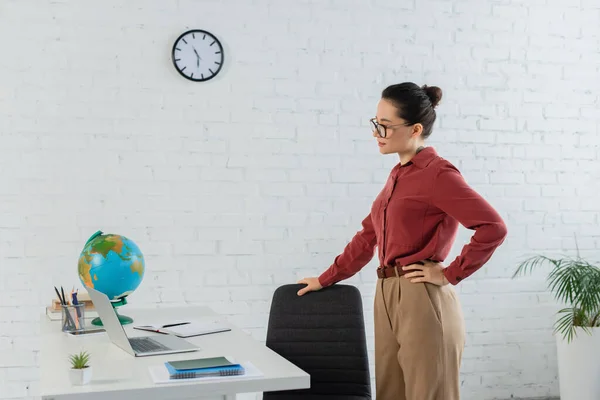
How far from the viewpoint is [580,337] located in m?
4.04

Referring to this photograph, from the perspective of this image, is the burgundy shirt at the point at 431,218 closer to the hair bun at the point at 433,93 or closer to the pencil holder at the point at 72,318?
the hair bun at the point at 433,93

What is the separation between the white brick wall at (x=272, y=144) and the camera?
3.79m

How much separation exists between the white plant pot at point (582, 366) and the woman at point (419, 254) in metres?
Result: 1.69

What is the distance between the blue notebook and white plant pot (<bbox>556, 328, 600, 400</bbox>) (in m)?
2.69

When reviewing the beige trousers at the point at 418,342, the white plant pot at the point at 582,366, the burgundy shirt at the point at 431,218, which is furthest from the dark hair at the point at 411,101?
the white plant pot at the point at 582,366

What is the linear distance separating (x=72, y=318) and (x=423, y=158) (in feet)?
4.42

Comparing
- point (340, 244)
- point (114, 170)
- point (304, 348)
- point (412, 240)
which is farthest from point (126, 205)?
point (412, 240)

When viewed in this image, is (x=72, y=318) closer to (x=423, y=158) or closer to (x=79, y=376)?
(x=79, y=376)

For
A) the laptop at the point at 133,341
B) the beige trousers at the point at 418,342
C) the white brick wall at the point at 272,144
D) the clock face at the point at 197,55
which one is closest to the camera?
the laptop at the point at 133,341

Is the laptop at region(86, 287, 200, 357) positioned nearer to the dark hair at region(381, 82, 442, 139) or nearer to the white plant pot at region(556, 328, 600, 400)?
the dark hair at region(381, 82, 442, 139)

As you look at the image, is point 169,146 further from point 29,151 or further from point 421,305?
point 421,305

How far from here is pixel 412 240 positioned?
2.64 m

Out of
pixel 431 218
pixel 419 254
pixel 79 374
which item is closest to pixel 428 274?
pixel 419 254

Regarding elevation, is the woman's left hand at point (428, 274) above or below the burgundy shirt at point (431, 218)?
below
